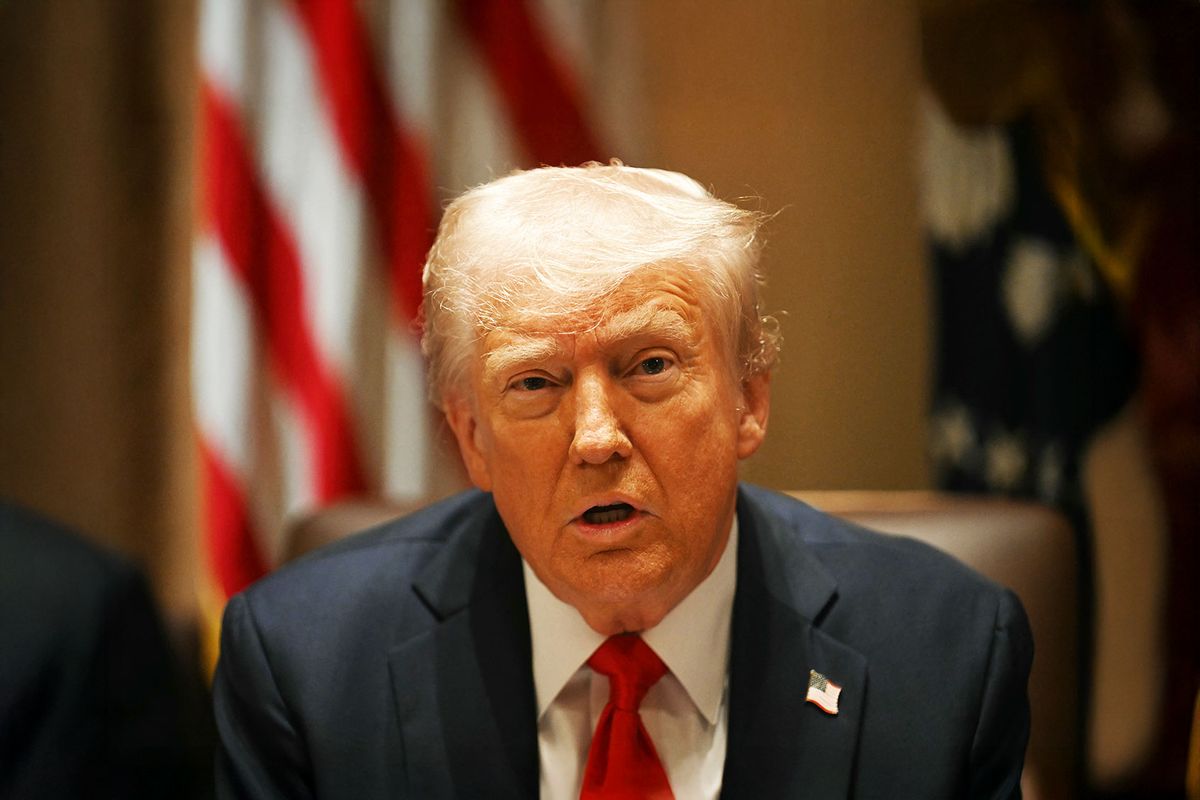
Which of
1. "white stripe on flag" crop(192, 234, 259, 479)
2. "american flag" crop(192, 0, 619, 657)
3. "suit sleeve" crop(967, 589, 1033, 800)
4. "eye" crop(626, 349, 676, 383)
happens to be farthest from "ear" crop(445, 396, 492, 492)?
"suit sleeve" crop(967, 589, 1033, 800)

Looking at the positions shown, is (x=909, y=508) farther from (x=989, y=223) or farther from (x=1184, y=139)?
(x=1184, y=139)

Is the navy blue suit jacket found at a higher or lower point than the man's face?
lower

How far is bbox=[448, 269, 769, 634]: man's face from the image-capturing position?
120 cm

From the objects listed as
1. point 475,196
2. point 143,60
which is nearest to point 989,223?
point 475,196

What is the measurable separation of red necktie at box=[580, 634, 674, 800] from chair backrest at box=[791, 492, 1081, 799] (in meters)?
0.36

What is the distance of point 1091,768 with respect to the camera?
166 cm

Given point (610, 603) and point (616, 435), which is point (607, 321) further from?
point (610, 603)

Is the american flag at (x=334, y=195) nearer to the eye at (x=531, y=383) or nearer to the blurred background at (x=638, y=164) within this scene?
the blurred background at (x=638, y=164)

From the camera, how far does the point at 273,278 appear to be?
1.66 metres

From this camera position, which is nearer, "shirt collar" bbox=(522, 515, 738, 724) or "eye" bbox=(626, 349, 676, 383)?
"eye" bbox=(626, 349, 676, 383)

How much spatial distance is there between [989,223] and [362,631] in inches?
37.7

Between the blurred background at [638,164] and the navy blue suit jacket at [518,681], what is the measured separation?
0.66 ft

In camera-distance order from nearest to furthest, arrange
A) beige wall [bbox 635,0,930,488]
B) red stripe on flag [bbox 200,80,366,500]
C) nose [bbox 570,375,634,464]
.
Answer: nose [bbox 570,375,634,464]
beige wall [bbox 635,0,930,488]
red stripe on flag [bbox 200,80,366,500]

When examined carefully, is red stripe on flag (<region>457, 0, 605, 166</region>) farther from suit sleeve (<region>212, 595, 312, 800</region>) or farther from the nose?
suit sleeve (<region>212, 595, 312, 800</region>)
